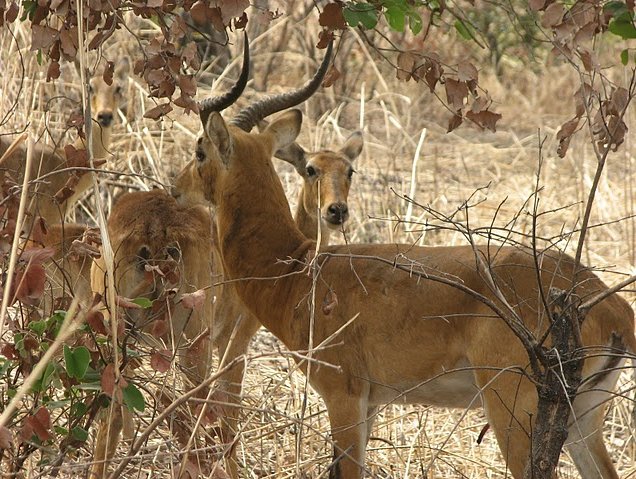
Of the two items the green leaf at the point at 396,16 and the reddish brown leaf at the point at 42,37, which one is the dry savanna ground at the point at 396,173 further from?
the reddish brown leaf at the point at 42,37

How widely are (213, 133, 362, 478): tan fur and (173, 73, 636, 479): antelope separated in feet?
1.67

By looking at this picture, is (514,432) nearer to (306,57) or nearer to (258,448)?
(258,448)

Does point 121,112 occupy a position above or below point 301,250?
→ above

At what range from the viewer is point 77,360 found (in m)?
3.05

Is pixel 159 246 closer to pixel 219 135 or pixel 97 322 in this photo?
pixel 219 135

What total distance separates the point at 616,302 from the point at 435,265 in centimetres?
75

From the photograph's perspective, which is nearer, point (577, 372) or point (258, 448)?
point (577, 372)

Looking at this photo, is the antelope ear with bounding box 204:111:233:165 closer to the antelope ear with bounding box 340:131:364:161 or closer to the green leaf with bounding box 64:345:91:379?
the antelope ear with bounding box 340:131:364:161

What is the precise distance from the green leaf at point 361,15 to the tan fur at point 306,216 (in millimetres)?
2262

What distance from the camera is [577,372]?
3010 millimetres

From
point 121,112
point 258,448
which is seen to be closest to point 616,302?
point 258,448

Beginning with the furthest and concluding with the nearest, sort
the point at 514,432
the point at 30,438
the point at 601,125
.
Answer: the point at 514,432 < the point at 601,125 < the point at 30,438

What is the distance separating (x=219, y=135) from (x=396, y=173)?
5141 millimetres

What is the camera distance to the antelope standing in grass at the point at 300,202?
20.1 feet
